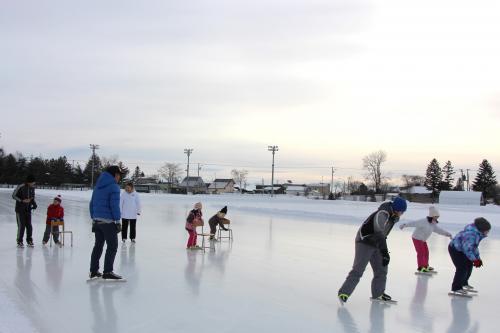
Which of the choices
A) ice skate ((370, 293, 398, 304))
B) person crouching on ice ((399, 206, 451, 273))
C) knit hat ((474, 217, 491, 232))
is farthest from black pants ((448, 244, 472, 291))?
person crouching on ice ((399, 206, 451, 273))

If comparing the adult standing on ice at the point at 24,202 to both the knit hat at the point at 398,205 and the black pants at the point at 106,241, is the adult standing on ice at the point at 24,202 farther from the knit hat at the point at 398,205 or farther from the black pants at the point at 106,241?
the knit hat at the point at 398,205

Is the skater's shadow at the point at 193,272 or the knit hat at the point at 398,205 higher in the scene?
the knit hat at the point at 398,205

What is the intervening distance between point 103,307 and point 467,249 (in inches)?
170

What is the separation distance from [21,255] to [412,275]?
653 cm

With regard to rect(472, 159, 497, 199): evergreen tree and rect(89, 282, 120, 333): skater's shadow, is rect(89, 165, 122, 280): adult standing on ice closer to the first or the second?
rect(89, 282, 120, 333): skater's shadow

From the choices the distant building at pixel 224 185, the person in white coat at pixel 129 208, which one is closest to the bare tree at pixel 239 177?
the distant building at pixel 224 185

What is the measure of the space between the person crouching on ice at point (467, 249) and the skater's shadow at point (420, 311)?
17.9 inches

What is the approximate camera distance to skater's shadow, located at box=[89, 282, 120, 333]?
14.5 ft

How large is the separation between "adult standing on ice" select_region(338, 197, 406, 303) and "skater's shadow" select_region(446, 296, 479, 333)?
0.88m

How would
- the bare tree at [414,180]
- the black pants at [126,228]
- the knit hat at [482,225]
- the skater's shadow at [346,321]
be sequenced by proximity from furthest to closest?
the bare tree at [414,180], the black pants at [126,228], the knit hat at [482,225], the skater's shadow at [346,321]

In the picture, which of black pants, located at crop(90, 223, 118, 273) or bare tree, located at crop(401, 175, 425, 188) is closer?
black pants, located at crop(90, 223, 118, 273)

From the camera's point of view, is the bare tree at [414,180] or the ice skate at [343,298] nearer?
the ice skate at [343,298]


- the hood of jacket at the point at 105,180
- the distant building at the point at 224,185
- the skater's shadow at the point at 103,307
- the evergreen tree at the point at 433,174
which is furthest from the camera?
the distant building at the point at 224,185

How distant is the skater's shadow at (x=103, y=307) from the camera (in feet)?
14.5
